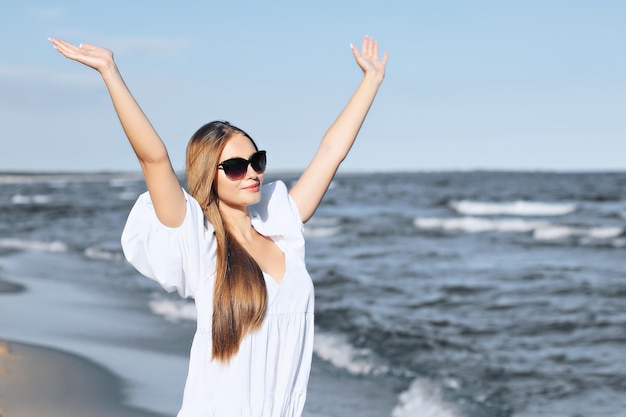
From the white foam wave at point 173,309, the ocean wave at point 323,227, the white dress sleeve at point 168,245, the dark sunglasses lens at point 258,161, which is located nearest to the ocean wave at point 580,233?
the ocean wave at point 323,227

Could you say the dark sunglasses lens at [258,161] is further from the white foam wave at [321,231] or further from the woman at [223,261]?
the white foam wave at [321,231]

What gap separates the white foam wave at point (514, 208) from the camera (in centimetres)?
3744

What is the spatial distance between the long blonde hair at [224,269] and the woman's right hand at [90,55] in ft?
1.36

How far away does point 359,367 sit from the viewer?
27.6 ft

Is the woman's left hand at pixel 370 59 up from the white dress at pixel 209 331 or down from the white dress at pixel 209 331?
up

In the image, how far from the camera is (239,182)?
2.91m

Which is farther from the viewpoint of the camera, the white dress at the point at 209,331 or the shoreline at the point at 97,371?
the shoreline at the point at 97,371

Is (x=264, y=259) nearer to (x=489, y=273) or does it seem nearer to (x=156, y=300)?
(x=156, y=300)

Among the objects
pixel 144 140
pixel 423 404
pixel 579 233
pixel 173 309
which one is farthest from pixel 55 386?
pixel 579 233

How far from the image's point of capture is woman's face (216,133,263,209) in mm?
2916

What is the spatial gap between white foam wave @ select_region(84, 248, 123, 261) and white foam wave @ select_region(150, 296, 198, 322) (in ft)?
20.1

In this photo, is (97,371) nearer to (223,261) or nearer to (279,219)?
(279,219)

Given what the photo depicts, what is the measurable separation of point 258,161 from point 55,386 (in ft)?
13.7

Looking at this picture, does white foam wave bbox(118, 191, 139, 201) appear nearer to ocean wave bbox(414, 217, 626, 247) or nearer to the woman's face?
ocean wave bbox(414, 217, 626, 247)
